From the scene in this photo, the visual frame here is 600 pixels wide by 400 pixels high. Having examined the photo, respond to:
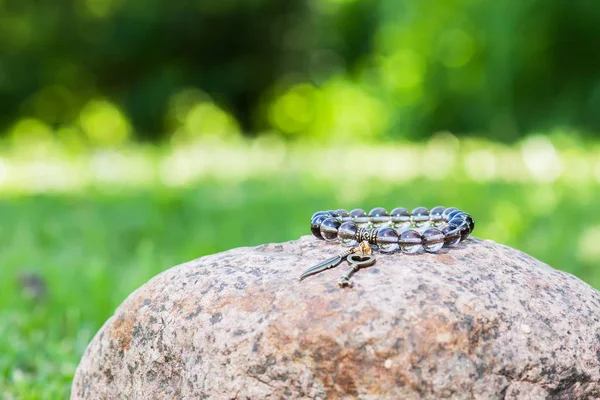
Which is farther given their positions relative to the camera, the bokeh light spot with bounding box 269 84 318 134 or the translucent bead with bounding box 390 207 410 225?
the bokeh light spot with bounding box 269 84 318 134

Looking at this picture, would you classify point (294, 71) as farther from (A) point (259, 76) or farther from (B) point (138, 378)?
(B) point (138, 378)

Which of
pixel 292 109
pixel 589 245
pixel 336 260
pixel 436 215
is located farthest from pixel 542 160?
pixel 292 109

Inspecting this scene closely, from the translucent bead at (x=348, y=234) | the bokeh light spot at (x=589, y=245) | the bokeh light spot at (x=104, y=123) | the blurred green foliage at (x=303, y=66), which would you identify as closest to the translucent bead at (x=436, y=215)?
the translucent bead at (x=348, y=234)

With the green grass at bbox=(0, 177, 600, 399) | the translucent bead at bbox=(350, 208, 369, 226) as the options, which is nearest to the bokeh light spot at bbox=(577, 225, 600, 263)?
the green grass at bbox=(0, 177, 600, 399)

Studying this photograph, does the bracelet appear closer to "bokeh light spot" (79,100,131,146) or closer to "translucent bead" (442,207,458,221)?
"translucent bead" (442,207,458,221)

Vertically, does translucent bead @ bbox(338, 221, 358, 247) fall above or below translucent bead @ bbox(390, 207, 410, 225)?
above

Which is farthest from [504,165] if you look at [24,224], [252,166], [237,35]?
[237,35]

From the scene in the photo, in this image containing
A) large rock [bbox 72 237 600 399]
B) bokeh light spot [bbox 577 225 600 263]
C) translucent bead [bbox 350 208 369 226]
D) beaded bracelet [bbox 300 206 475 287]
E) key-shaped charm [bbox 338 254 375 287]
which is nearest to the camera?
large rock [bbox 72 237 600 399]

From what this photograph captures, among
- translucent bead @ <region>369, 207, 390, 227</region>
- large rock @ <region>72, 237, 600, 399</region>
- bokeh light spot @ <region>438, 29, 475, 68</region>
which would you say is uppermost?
bokeh light spot @ <region>438, 29, 475, 68</region>
